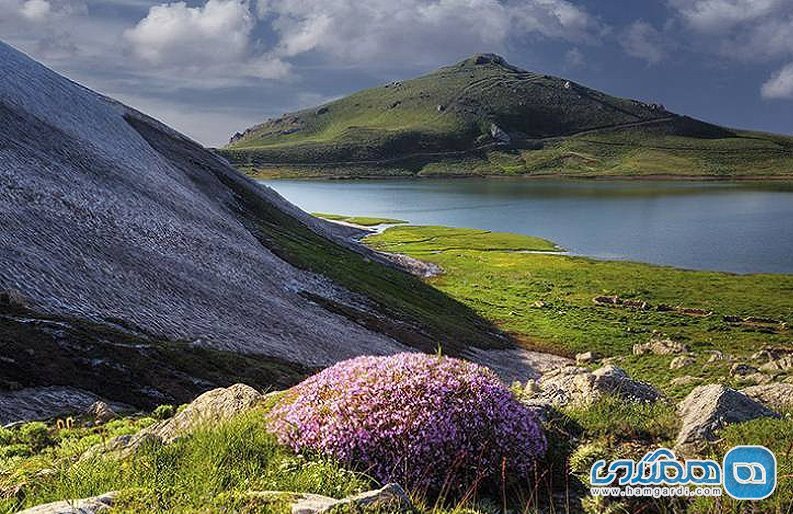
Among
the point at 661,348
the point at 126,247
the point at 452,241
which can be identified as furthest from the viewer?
the point at 452,241

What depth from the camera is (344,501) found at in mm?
7367

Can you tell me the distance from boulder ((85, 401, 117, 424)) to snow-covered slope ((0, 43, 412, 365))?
1061cm

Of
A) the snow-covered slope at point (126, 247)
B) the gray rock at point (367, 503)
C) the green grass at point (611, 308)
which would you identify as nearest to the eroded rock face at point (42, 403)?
the snow-covered slope at point (126, 247)

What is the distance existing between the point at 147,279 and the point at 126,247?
170 inches

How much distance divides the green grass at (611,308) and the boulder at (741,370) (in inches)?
28.5

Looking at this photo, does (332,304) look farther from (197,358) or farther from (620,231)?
(620,231)

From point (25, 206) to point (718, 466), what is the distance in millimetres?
36883

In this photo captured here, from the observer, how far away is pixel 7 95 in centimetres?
4931

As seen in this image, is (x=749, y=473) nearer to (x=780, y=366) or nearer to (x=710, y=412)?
(x=710, y=412)

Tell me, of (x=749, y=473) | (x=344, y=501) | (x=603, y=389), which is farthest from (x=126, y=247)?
(x=749, y=473)

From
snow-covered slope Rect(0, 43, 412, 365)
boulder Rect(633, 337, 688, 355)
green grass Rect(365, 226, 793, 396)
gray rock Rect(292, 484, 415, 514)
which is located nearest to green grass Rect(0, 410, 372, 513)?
gray rock Rect(292, 484, 415, 514)

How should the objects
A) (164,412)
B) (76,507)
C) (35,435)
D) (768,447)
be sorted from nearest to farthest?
(76,507) → (768,447) → (35,435) → (164,412)

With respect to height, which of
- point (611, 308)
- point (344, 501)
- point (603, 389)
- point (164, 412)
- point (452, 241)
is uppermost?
point (344, 501)

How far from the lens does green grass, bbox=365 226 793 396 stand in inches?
2694
